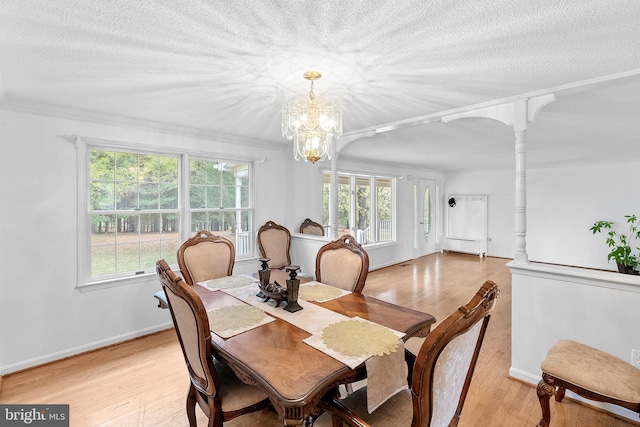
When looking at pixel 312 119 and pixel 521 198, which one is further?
pixel 521 198

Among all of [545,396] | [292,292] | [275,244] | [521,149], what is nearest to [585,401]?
[545,396]

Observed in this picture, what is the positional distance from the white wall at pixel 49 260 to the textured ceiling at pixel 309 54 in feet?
0.87

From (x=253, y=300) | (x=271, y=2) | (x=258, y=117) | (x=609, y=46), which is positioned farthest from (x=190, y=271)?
(x=609, y=46)

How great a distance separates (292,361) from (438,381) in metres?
0.61

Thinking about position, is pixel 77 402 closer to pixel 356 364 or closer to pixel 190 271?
pixel 190 271

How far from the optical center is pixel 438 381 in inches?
43.3

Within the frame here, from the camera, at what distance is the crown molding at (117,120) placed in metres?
2.62

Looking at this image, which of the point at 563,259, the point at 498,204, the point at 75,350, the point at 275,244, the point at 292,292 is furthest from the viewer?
the point at 498,204

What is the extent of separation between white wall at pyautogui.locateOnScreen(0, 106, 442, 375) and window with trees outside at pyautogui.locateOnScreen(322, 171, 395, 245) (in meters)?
3.21

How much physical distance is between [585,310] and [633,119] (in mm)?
2540

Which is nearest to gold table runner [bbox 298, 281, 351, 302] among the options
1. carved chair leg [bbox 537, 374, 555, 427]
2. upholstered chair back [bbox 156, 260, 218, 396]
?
upholstered chair back [bbox 156, 260, 218, 396]

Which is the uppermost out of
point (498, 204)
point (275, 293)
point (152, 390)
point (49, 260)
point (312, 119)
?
point (312, 119)

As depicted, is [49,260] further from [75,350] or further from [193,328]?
[193,328]

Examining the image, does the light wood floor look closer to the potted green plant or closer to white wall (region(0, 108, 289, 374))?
white wall (region(0, 108, 289, 374))
